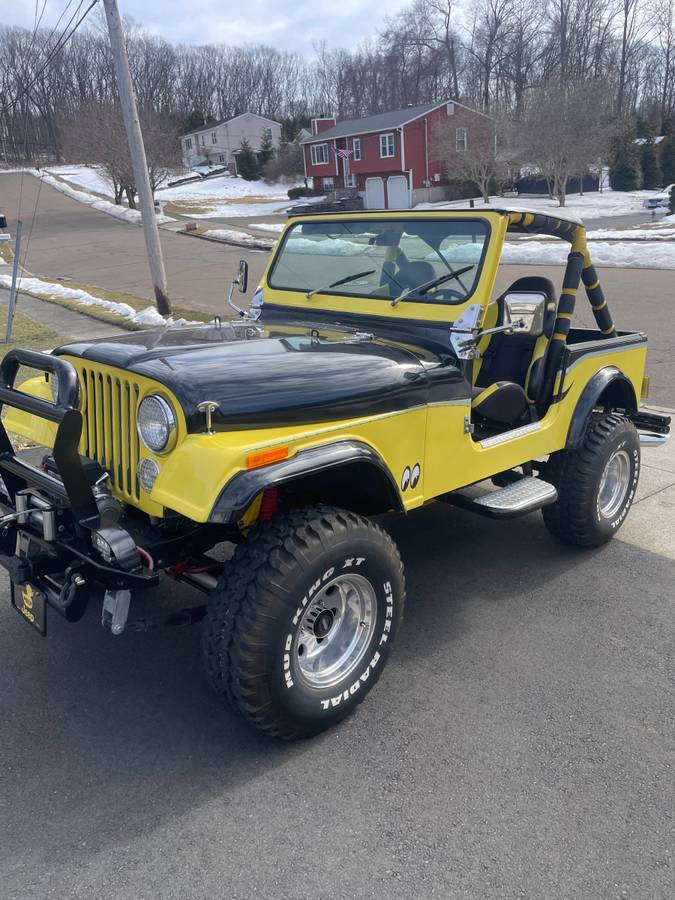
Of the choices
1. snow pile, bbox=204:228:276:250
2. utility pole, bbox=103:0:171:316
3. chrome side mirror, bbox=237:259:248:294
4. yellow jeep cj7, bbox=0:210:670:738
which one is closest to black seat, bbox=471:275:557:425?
yellow jeep cj7, bbox=0:210:670:738

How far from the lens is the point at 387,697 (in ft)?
10.4

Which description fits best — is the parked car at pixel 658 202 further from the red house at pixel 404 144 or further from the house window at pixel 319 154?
the house window at pixel 319 154

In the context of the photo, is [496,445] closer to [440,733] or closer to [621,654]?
[621,654]

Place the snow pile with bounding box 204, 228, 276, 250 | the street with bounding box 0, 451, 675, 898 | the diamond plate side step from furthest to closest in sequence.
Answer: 1. the snow pile with bounding box 204, 228, 276, 250
2. the diamond plate side step
3. the street with bounding box 0, 451, 675, 898

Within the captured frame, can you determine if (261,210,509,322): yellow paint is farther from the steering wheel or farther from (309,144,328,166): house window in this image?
(309,144,328,166): house window

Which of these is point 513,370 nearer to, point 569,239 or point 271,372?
point 569,239

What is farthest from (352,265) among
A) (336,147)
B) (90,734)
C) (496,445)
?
(336,147)

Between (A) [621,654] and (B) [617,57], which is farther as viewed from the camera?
(B) [617,57]

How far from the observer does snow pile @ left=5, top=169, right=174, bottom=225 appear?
38500 millimetres

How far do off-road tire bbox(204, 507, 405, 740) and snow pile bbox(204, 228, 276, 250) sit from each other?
23806 mm

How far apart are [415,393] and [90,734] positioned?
1913mm

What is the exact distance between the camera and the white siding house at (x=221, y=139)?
242ft

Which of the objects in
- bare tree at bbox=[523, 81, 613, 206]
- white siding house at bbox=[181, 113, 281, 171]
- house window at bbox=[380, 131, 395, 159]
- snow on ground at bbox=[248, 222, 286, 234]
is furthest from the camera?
white siding house at bbox=[181, 113, 281, 171]

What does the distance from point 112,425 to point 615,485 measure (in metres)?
3.20
